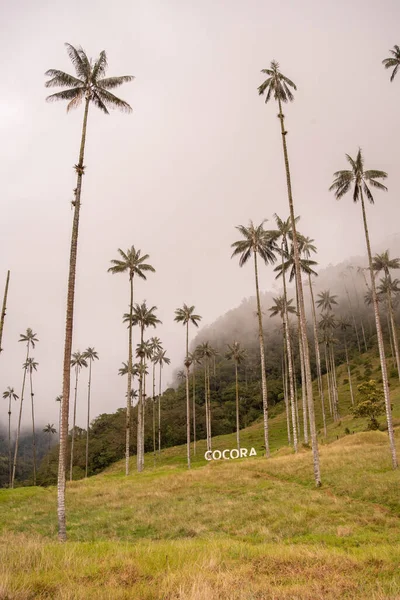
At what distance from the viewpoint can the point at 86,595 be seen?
278 inches

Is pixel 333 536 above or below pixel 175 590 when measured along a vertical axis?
below

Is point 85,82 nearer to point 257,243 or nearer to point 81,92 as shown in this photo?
point 81,92

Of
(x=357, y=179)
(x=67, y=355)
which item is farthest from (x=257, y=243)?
(x=67, y=355)

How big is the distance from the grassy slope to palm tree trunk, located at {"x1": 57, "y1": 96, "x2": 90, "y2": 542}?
128 cm

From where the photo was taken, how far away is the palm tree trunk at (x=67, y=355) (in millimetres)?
18139

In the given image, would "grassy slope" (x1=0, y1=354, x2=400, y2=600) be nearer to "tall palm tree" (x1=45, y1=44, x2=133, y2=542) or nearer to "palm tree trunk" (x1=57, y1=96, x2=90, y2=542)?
"palm tree trunk" (x1=57, y1=96, x2=90, y2=542)

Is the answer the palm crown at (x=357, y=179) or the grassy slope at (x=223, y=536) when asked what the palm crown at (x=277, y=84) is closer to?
the palm crown at (x=357, y=179)

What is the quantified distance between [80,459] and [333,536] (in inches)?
3659

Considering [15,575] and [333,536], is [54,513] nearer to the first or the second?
[333,536]

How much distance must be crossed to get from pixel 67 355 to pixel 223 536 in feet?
34.4

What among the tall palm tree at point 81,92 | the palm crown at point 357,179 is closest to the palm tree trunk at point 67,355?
the tall palm tree at point 81,92

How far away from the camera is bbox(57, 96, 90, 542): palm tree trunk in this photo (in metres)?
18.1

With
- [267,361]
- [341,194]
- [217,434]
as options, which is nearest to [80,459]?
[217,434]

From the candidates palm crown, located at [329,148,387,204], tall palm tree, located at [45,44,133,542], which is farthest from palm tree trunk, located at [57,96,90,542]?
palm crown, located at [329,148,387,204]
